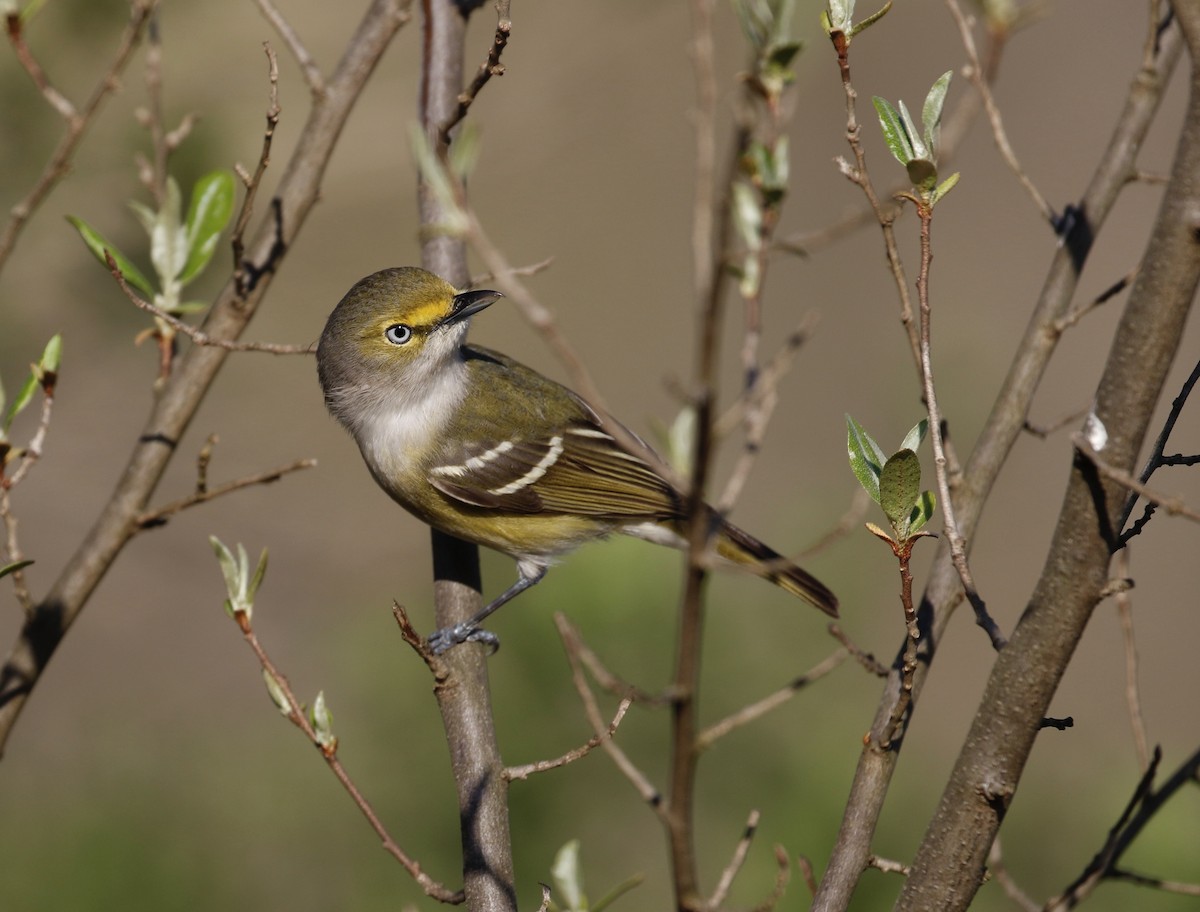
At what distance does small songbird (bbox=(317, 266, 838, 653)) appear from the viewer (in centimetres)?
393

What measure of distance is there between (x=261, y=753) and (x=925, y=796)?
3194 mm

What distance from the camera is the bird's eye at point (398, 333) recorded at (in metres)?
3.97

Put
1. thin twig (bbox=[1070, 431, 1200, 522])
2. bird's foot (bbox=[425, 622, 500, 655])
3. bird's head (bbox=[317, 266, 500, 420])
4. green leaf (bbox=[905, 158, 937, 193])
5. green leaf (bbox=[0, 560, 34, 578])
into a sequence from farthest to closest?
bird's head (bbox=[317, 266, 500, 420]) → bird's foot (bbox=[425, 622, 500, 655]) → green leaf (bbox=[0, 560, 34, 578]) → green leaf (bbox=[905, 158, 937, 193]) → thin twig (bbox=[1070, 431, 1200, 522])

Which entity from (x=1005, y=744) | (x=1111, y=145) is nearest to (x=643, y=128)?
(x=1111, y=145)

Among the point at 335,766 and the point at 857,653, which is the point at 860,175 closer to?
the point at 857,653

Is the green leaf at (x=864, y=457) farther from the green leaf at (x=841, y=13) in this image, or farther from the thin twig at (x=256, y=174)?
the thin twig at (x=256, y=174)

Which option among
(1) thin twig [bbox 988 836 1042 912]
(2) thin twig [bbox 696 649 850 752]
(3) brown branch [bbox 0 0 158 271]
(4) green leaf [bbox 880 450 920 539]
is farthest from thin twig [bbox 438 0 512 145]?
(1) thin twig [bbox 988 836 1042 912]

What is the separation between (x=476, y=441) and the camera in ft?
14.0

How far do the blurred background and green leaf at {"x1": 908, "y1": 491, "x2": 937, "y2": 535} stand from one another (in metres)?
0.73

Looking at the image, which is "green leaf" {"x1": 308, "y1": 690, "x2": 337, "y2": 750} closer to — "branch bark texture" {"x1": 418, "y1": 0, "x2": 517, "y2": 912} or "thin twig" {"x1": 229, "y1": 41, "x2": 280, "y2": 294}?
"branch bark texture" {"x1": 418, "y1": 0, "x2": 517, "y2": 912}

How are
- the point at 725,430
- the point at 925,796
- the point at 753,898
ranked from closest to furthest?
the point at 725,430 → the point at 753,898 → the point at 925,796

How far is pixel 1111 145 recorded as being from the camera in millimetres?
2383

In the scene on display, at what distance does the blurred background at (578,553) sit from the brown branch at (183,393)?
1.16m

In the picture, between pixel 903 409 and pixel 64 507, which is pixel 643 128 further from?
pixel 903 409
